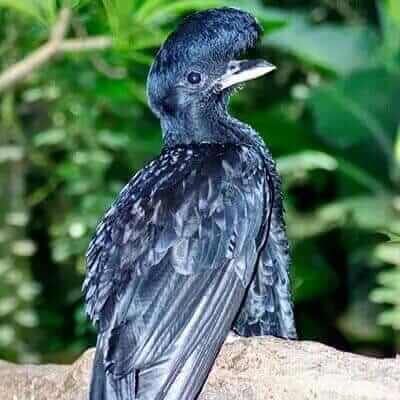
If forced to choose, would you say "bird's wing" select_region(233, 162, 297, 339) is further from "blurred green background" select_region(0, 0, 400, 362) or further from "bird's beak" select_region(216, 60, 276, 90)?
"blurred green background" select_region(0, 0, 400, 362)

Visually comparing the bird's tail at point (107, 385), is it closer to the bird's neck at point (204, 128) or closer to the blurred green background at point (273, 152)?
the bird's neck at point (204, 128)

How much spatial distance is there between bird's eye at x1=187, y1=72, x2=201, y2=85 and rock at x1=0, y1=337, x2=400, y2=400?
64cm

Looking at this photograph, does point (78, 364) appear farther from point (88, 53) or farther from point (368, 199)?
point (368, 199)

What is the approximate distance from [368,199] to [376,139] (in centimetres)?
44

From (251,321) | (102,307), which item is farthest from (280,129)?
(102,307)

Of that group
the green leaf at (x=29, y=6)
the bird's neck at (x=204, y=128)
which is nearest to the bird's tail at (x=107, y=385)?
the bird's neck at (x=204, y=128)

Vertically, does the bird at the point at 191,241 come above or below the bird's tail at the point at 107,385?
above

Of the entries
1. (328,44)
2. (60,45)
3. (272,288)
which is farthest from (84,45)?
(328,44)

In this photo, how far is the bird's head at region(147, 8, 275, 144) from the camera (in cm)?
270

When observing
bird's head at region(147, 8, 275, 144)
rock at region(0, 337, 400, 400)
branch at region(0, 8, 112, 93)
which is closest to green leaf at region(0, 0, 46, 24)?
branch at region(0, 8, 112, 93)

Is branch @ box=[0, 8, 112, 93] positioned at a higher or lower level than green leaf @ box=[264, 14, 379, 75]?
higher

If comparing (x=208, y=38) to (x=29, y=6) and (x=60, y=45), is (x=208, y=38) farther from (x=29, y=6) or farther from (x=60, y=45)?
(x=60, y=45)

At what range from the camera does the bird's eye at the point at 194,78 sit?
2742mm

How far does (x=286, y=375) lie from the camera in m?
2.48
